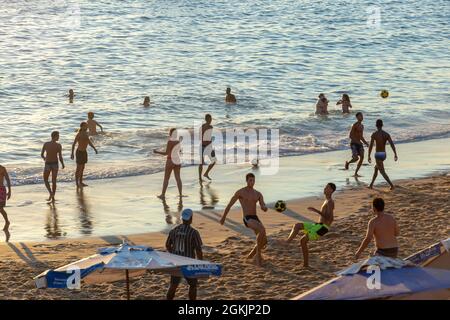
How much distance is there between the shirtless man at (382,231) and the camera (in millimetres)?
12492

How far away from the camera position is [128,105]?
125 ft

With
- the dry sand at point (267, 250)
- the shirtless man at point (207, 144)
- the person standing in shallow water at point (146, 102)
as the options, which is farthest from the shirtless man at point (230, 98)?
the dry sand at point (267, 250)

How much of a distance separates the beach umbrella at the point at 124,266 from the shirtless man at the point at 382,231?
2.62 m

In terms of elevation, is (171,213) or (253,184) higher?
(253,184)

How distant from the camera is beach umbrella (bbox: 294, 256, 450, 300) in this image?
938cm

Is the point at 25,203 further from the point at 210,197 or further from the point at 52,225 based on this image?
the point at 210,197

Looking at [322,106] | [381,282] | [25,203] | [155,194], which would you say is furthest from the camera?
[322,106]

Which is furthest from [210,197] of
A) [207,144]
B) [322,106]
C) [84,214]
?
[322,106]

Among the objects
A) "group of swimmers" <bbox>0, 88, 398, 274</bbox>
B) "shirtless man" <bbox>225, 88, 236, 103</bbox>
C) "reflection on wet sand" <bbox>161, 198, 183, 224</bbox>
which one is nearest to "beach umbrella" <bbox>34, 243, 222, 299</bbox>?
"group of swimmers" <bbox>0, 88, 398, 274</bbox>

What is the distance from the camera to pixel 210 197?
2050 centimetres

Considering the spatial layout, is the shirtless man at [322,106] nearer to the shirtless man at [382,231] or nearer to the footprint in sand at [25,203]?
the footprint in sand at [25,203]

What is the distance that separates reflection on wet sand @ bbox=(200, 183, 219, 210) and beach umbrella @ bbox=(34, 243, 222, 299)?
28.4ft

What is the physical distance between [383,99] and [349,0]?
38.0 meters

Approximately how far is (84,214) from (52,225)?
3.37 feet
